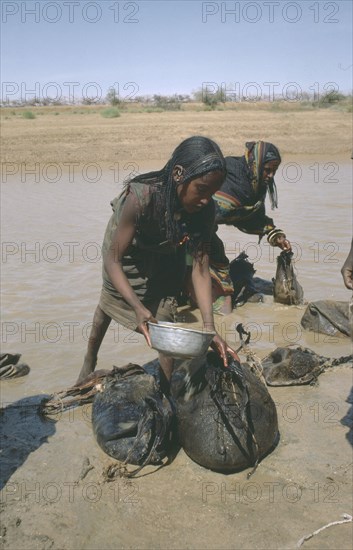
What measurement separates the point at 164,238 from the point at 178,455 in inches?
48.5

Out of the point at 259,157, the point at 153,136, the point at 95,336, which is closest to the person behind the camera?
the point at 95,336

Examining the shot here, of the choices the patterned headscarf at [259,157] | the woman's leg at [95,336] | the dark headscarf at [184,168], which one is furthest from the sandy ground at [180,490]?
the patterned headscarf at [259,157]

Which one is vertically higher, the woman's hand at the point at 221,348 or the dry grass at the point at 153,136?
the dry grass at the point at 153,136

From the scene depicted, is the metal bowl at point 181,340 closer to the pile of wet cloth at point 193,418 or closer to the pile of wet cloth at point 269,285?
the pile of wet cloth at point 193,418

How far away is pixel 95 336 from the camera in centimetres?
397

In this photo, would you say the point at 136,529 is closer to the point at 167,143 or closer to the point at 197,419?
the point at 197,419

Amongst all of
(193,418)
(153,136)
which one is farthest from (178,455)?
(153,136)

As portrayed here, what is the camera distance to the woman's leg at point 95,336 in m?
3.91

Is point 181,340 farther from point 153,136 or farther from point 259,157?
point 153,136

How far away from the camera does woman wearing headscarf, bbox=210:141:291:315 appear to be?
5406 mm

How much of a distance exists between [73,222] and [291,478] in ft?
24.1

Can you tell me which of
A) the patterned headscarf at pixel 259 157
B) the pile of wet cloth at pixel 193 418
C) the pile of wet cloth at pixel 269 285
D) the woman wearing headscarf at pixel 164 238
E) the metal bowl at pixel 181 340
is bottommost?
the pile of wet cloth at pixel 193 418

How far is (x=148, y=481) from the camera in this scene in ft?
10.2

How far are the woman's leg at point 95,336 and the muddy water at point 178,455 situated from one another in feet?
1.05
